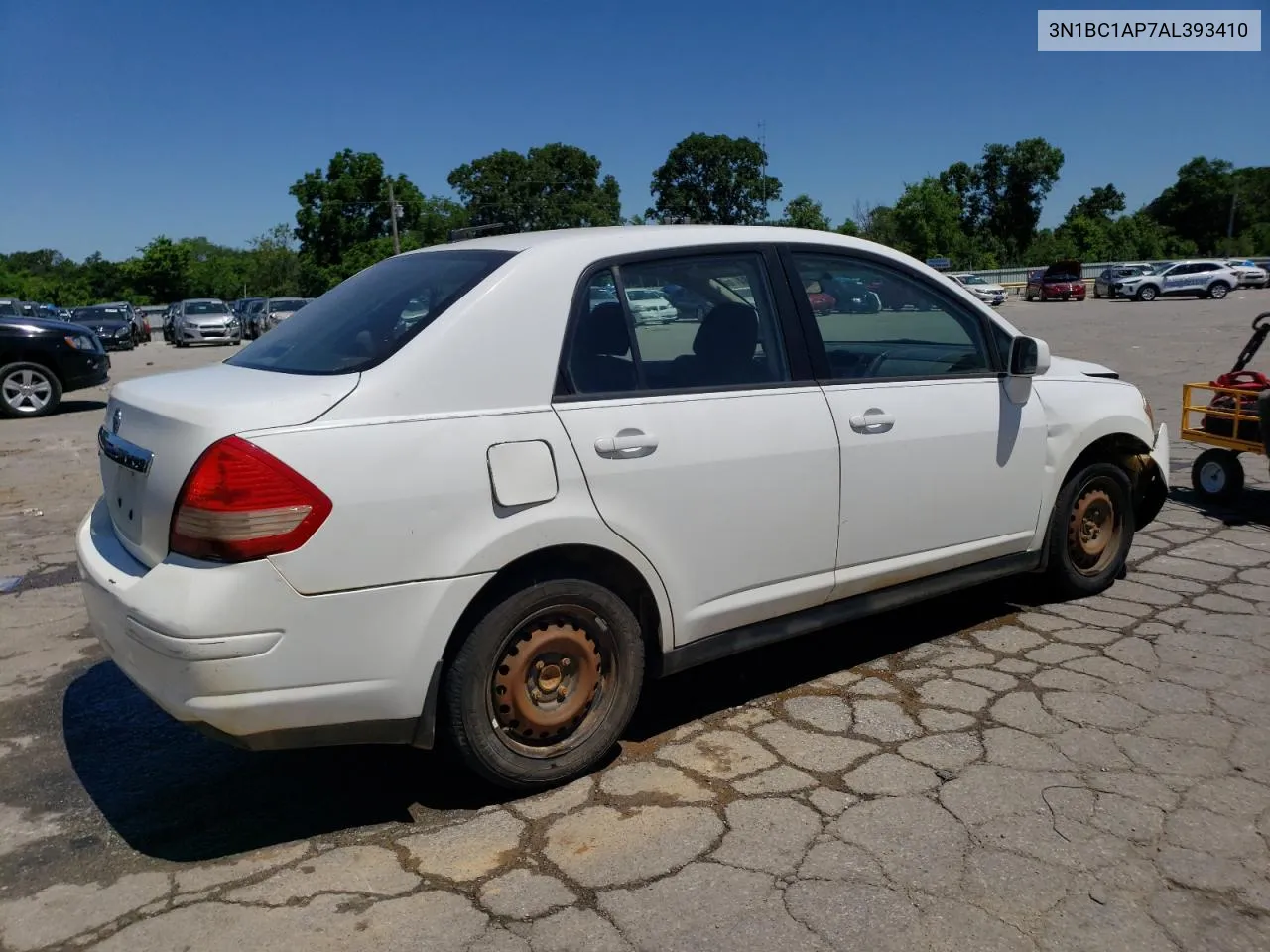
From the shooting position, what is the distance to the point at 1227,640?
14.6 ft

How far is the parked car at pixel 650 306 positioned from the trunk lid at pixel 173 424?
99 centimetres

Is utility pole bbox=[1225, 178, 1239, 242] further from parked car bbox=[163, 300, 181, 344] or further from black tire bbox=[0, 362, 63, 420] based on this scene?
black tire bbox=[0, 362, 63, 420]

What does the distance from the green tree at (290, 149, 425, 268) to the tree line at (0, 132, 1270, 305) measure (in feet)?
0.25

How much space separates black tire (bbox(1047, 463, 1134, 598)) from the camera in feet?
15.3

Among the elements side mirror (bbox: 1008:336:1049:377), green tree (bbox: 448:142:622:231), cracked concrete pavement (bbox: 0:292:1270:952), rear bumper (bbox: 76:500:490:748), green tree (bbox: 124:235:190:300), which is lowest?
cracked concrete pavement (bbox: 0:292:1270:952)

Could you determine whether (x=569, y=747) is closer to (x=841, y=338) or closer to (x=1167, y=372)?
(x=841, y=338)

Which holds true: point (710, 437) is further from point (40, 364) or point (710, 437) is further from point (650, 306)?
point (40, 364)

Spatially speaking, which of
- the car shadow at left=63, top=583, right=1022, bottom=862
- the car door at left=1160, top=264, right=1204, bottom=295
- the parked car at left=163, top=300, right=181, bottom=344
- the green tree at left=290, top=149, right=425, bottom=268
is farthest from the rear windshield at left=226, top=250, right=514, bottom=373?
the green tree at left=290, top=149, right=425, bottom=268

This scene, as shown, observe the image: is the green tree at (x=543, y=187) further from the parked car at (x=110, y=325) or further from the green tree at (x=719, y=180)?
the parked car at (x=110, y=325)

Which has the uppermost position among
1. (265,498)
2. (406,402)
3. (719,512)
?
(406,402)

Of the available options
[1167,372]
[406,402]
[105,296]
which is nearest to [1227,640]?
[406,402]

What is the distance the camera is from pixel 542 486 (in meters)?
3.04

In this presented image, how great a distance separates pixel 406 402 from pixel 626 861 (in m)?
1.42

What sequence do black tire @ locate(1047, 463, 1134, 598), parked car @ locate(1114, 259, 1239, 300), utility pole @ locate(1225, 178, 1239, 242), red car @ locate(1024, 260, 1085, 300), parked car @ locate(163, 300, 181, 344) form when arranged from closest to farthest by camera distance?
1. black tire @ locate(1047, 463, 1134, 598)
2. parked car @ locate(163, 300, 181, 344)
3. parked car @ locate(1114, 259, 1239, 300)
4. red car @ locate(1024, 260, 1085, 300)
5. utility pole @ locate(1225, 178, 1239, 242)
